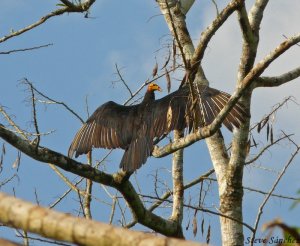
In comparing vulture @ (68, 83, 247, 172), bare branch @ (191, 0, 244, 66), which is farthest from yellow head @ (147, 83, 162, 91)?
bare branch @ (191, 0, 244, 66)

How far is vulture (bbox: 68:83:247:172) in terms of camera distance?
5.38 m

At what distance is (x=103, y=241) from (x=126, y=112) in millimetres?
4943

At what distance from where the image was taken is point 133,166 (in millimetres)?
5039

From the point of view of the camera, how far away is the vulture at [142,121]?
5.38 metres

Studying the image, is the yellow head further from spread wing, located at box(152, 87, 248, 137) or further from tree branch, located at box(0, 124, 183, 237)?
tree branch, located at box(0, 124, 183, 237)

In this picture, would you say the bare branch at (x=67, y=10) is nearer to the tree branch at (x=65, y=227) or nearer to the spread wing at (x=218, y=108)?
the spread wing at (x=218, y=108)

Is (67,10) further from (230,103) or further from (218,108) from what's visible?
(230,103)

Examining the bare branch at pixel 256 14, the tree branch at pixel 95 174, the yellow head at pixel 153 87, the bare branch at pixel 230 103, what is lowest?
the tree branch at pixel 95 174

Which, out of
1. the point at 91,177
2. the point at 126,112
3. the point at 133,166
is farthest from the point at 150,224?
the point at 126,112

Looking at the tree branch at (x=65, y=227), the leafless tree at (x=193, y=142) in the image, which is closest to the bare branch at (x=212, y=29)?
the leafless tree at (x=193, y=142)

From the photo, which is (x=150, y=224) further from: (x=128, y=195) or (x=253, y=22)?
(x=253, y=22)

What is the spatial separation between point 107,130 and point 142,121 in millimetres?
445

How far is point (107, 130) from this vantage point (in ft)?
21.3

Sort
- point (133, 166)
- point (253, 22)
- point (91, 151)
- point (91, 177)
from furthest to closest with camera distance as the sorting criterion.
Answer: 1. point (91, 151)
2. point (253, 22)
3. point (133, 166)
4. point (91, 177)
